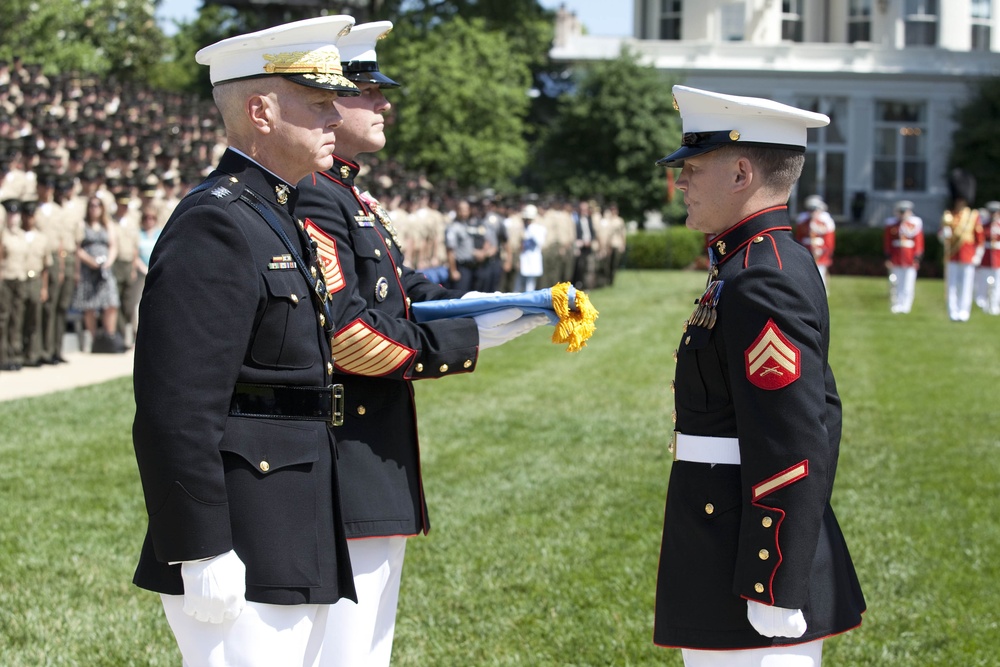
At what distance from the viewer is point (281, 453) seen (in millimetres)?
3086

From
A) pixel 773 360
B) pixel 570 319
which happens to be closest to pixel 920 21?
pixel 570 319

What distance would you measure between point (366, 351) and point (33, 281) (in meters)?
11.9

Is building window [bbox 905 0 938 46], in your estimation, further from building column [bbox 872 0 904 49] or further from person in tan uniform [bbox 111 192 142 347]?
person in tan uniform [bbox 111 192 142 347]

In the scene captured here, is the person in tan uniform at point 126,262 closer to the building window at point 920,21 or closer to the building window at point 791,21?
the building window at point 791,21

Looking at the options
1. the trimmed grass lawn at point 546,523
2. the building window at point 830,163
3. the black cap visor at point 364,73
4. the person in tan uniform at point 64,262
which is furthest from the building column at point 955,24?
Answer: the black cap visor at point 364,73

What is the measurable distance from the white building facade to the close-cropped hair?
154 ft

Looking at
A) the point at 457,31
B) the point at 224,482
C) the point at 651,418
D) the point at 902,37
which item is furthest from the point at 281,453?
the point at 902,37

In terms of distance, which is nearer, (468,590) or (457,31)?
(468,590)

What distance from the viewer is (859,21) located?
5106cm

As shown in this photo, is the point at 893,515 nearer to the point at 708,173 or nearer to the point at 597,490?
the point at 597,490

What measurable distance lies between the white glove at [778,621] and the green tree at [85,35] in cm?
4302

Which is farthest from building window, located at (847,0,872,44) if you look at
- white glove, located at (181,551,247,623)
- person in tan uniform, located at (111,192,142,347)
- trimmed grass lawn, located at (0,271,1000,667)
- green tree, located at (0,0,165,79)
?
white glove, located at (181,551,247,623)

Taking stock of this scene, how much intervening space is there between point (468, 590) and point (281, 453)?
11.3 ft

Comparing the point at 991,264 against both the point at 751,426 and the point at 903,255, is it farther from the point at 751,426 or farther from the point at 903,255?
the point at 751,426
